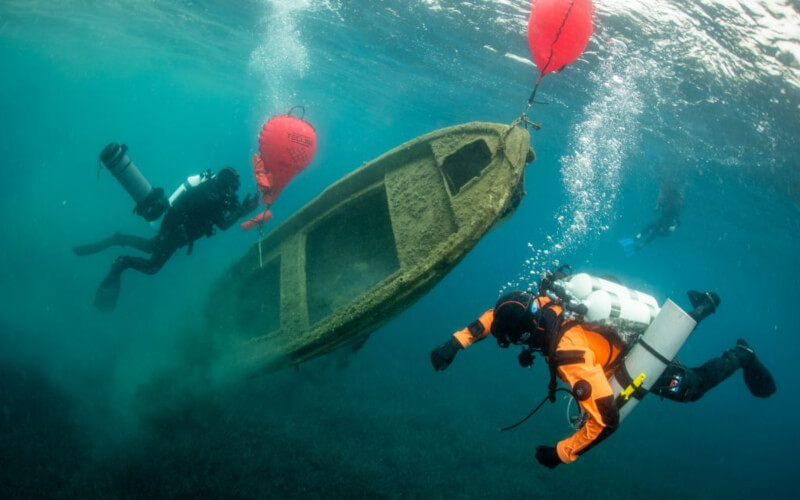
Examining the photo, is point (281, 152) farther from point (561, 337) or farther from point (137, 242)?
point (137, 242)

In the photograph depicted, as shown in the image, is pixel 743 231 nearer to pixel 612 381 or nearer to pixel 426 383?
pixel 426 383

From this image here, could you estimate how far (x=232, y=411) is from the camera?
29.6 ft

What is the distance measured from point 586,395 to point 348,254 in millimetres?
4596

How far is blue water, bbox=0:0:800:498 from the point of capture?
773cm

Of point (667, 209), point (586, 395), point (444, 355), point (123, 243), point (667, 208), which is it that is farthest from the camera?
point (667, 208)

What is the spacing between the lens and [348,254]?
23.1 ft

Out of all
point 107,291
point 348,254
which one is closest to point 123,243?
point 107,291

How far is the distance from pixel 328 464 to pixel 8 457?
5.31m

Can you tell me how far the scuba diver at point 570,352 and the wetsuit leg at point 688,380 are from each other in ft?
0.04

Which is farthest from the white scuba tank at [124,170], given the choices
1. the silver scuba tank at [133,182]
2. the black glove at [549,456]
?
the black glove at [549,456]

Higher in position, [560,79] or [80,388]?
[560,79]

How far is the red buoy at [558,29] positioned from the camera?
456 cm

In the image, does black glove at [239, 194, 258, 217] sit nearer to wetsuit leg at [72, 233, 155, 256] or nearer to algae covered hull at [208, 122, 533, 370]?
algae covered hull at [208, 122, 533, 370]

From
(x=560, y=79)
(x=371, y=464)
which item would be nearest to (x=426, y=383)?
(x=371, y=464)
